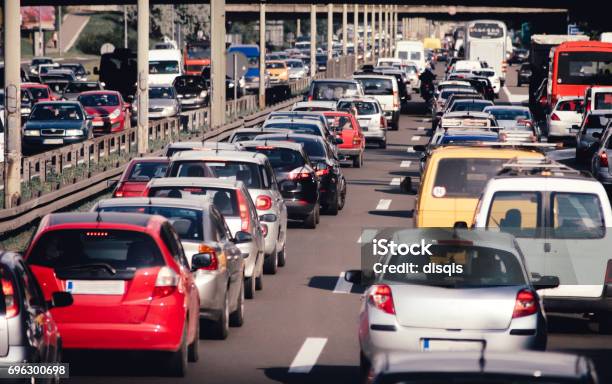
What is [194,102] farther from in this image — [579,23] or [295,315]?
[295,315]

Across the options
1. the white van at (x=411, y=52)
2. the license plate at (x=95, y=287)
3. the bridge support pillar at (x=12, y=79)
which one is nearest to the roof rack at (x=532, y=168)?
the license plate at (x=95, y=287)

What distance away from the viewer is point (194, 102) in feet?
232

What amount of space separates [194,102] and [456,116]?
35.1 metres

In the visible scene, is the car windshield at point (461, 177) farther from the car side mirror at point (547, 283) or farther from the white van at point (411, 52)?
the white van at point (411, 52)

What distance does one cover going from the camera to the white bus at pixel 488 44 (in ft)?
317

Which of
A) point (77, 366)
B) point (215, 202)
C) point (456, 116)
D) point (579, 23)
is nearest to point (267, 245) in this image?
point (215, 202)

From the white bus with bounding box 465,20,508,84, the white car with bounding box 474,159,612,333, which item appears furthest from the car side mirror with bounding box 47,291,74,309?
the white bus with bounding box 465,20,508,84

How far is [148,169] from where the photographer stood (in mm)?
24219

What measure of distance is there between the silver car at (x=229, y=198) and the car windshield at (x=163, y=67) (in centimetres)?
5992

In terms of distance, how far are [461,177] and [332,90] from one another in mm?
34054

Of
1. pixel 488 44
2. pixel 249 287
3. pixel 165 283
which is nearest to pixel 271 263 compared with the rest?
pixel 249 287

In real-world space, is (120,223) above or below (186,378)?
above

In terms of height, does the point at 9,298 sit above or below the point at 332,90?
above

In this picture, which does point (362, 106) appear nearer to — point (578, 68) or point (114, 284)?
point (578, 68)
